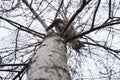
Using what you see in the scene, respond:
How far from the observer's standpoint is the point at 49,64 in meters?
1.99

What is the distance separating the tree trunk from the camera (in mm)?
1804

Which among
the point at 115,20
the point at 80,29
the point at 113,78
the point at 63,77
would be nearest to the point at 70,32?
the point at 80,29

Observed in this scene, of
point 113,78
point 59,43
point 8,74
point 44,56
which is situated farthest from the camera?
point 8,74

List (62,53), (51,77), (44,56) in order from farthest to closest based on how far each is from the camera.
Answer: (62,53), (44,56), (51,77)

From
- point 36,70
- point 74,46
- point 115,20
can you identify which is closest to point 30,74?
point 36,70

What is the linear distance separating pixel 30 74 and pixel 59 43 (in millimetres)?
863

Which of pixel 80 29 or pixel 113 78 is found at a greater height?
pixel 80 29

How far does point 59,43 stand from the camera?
2.65 metres

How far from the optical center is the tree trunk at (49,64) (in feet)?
5.92

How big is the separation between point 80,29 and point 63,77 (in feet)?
6.62

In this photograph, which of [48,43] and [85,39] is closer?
[48,43]

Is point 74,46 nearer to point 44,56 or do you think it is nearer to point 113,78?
point 113,78

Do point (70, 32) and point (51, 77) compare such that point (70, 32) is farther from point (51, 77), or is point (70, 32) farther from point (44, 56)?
point (51, 77)

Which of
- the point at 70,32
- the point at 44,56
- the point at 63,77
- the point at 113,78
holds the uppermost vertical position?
the point at 70,32
